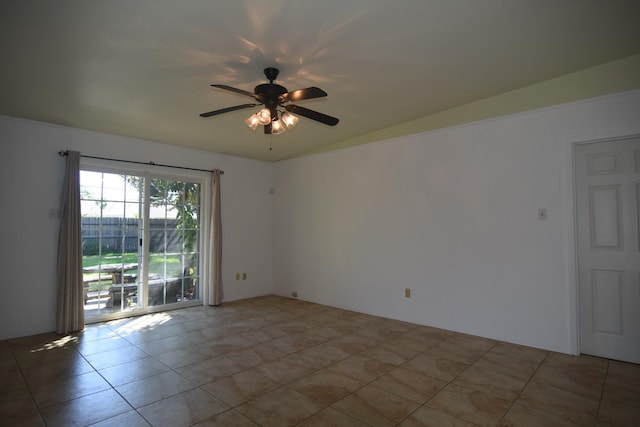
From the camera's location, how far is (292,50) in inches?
100

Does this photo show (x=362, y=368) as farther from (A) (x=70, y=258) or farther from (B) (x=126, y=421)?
(A) (x=70, y=258)

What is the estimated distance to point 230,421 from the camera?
7.23 feet

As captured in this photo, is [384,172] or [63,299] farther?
[384,172]

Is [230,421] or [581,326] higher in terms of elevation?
[581,326]

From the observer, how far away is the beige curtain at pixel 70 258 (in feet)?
13.2

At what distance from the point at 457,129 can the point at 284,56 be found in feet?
7.80

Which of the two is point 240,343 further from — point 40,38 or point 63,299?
point 40,38

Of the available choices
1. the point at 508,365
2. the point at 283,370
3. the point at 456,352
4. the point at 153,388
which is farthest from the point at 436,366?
the point at 153,388

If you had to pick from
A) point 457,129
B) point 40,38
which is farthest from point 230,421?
point 457,129

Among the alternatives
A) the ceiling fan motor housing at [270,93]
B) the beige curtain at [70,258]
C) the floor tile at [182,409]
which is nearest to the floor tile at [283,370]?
the floor tile at [182,409]

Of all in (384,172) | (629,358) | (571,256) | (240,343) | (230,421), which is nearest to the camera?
(230,421)

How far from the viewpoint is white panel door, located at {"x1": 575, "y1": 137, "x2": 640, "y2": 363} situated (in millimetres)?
3016

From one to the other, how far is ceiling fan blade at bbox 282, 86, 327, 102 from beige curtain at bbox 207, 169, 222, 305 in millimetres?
3288

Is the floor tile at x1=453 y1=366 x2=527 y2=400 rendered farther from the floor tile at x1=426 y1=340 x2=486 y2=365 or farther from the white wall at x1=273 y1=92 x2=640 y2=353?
the white wall at x1=273 y1=92 x2=640 y2=353
